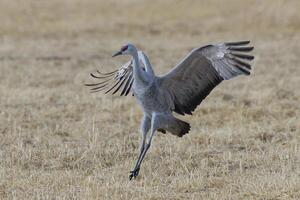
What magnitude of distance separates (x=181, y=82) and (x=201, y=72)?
21 centimetres

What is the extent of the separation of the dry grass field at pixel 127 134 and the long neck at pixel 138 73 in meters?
0.81

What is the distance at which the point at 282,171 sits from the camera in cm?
695

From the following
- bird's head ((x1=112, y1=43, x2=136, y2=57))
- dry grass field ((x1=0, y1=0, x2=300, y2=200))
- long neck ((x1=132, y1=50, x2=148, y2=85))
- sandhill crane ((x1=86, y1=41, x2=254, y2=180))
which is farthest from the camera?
sandhill crane ((x1=86, y1=41, x2=254, y2=180))

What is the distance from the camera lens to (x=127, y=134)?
921 centimetres

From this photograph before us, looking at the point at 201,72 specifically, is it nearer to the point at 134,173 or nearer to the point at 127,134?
the point at 134,173

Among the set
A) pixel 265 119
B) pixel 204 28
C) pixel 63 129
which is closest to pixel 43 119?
pixel 63 129

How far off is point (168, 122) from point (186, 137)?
4.59 feet

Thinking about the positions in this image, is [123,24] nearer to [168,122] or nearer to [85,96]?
[85,96]

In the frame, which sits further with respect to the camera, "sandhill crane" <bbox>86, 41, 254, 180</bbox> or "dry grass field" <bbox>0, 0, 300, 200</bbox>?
"sandhill crane" <bbox>86, 41, 254, 180</bbox>

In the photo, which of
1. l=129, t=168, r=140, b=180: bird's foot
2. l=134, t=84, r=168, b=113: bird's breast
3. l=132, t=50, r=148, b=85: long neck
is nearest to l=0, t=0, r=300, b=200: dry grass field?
l=129, t=168, r=140, b=180: bird's foot

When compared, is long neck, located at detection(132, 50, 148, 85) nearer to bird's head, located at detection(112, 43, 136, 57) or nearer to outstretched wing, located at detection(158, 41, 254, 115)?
bird's head, located at detection(112, 43, 136, 57)

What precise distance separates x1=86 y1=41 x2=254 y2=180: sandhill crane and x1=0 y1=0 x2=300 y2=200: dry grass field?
0.39 m

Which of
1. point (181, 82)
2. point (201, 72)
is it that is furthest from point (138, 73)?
point (201, 72)

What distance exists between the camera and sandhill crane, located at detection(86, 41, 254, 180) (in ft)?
23.4
